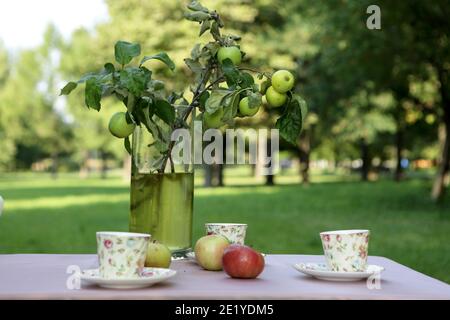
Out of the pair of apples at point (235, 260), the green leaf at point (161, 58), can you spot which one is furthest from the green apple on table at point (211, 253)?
the green leaf at point (161, 58)

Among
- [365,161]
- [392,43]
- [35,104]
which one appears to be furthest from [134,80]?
[35,104]

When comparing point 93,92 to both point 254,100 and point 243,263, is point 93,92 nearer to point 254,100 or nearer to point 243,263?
point 254,100

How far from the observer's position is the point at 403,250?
9367 millimetres

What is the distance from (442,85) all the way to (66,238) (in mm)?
10258

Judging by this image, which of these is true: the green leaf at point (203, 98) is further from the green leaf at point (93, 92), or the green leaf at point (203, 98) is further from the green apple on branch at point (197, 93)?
the green leaf at point (93, 92)

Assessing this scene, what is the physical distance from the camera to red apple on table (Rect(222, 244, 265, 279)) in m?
2.18

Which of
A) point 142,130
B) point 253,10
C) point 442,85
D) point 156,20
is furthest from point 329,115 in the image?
point 142,130

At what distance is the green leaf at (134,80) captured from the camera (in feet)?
7.52

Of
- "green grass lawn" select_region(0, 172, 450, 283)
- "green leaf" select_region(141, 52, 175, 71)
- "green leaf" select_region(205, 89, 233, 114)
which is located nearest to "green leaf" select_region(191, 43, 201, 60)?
"green leaf" select_region(141, 52, 175, 71)

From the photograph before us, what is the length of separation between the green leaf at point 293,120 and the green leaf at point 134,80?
49 cm

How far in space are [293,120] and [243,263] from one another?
22.5 inches

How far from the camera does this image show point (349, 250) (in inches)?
86.9

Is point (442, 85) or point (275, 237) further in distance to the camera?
point (442, 85)
